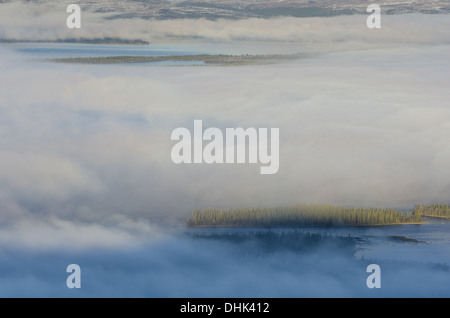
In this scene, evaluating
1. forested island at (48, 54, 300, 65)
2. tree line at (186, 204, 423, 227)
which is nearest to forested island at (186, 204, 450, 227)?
tree line at (186, 204, 423, 227)

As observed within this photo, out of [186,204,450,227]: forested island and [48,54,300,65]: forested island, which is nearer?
[186,204,450,227]: forested island

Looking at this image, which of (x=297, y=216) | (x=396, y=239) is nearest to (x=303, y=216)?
(x=297, y=216)

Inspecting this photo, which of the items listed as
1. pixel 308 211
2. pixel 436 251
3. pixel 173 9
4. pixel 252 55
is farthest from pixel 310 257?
pixel 173 9

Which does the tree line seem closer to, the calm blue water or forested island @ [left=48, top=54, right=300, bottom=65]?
the calm blue water

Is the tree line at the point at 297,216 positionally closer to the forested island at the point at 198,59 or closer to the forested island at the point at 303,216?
the forested island at the point at 303,216

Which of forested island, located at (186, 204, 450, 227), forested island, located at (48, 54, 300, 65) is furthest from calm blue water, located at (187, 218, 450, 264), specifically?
forested island, located at (48, 54, 300, 65)

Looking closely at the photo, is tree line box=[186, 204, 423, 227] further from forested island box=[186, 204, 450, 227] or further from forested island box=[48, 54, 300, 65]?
forested island box=[48, 54, 300, 65]

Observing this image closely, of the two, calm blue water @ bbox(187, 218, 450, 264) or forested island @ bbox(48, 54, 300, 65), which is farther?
forested island @ bbox(48, 54, 300, 65)

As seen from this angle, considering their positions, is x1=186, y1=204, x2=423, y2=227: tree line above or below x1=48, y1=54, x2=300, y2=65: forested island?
below

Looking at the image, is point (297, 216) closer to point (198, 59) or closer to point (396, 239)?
point (396, 239)

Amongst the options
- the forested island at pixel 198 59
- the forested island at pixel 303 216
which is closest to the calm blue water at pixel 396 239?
the forested island at pixel 303 216
